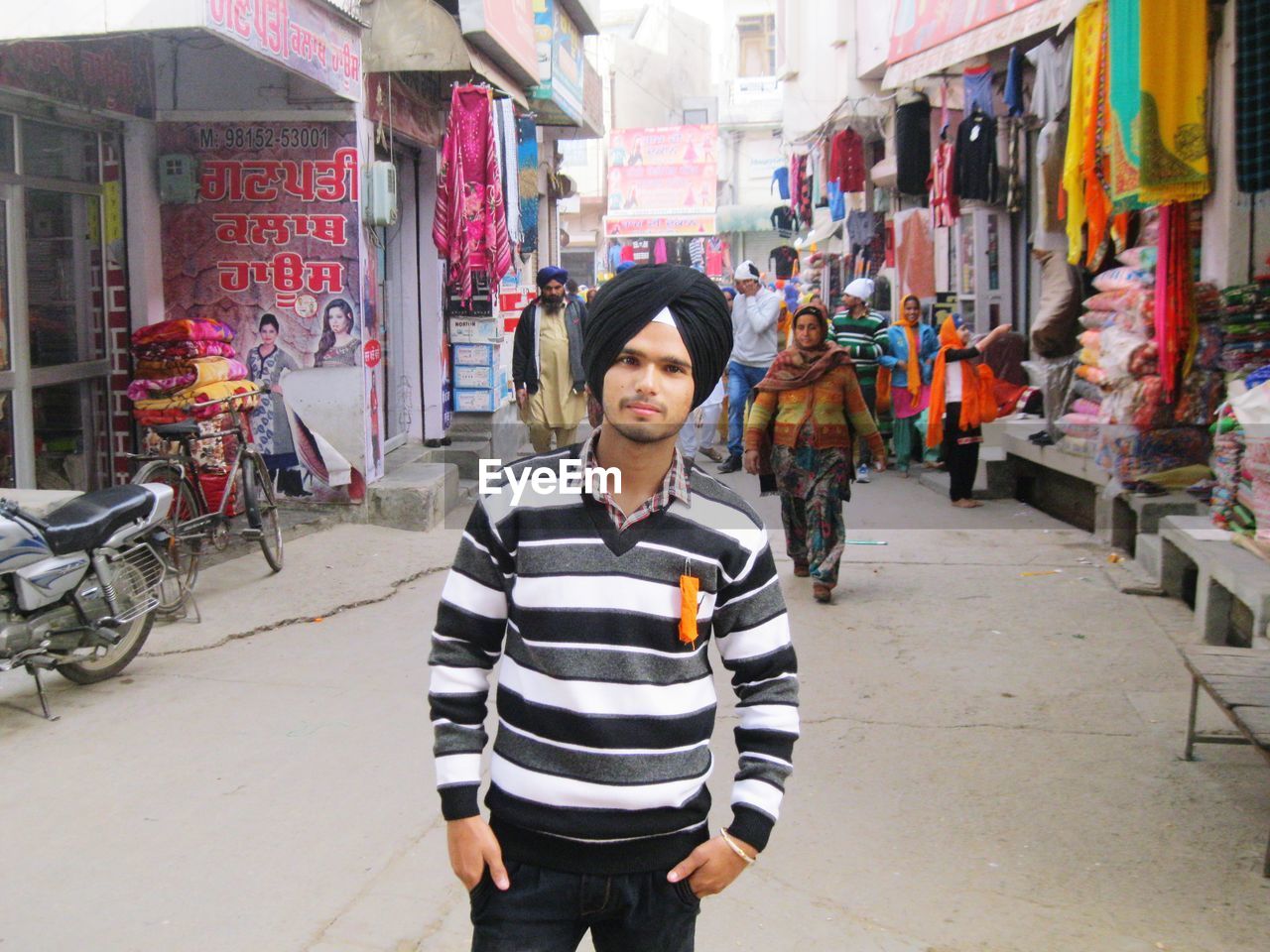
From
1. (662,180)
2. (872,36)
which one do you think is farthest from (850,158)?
(662,180)

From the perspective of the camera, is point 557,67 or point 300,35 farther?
point 557,67

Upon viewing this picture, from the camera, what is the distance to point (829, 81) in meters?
22.9

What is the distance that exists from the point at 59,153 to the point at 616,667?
23.8 ft

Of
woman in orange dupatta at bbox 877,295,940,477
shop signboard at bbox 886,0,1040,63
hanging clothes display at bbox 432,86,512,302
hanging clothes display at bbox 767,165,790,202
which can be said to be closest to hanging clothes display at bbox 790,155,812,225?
hanging clothes display at bbox 767,165,790,202

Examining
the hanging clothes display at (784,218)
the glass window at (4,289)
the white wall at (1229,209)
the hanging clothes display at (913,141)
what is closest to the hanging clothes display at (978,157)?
the hanging clothes display at (913,141)

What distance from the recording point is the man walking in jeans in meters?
13.0

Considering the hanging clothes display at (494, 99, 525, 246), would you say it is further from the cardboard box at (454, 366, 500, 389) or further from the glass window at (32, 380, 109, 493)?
the glass window at (32, 380, 109, 493)

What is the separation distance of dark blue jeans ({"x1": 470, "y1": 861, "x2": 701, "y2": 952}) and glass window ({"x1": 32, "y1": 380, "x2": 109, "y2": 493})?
6.72 m

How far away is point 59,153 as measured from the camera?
7.97 m

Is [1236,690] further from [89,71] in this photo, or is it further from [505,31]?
[505,31]

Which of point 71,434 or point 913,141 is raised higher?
point 913,141

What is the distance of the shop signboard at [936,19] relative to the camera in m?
11.8

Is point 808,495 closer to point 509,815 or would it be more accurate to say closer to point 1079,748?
point 1079,748

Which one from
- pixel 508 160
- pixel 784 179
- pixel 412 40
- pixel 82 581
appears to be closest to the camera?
pixel 82 581
